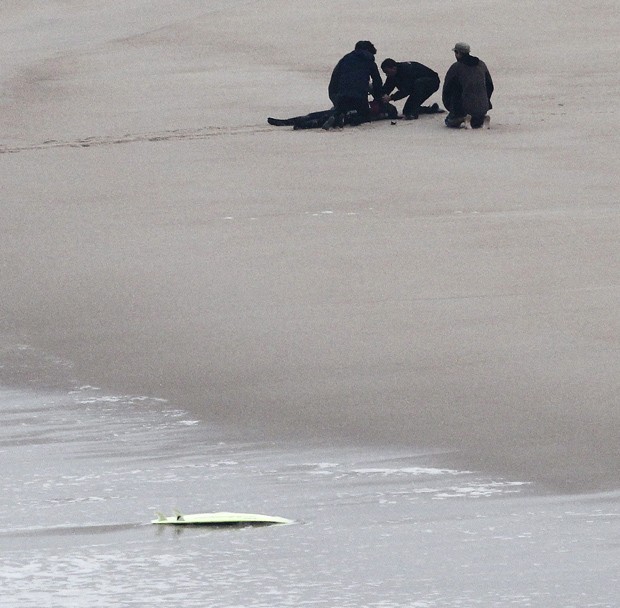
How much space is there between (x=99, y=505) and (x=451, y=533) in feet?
3.56

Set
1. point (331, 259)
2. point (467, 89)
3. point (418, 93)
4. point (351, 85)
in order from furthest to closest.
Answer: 1. point (418, 93)
2. point (351, 85)
3. point (467, 89)
4. point (331, 259)

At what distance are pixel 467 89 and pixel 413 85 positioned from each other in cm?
88

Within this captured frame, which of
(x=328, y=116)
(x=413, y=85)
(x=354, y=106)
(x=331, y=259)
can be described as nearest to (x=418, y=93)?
(x=413, y=85)

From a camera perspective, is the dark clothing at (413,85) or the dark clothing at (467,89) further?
the dark clothing at (413,85)

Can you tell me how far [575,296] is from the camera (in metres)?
6.82

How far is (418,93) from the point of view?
15.0 m

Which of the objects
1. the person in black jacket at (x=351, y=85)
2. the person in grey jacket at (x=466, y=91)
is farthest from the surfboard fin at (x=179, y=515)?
the person in black jacket at (x=351, y=85)

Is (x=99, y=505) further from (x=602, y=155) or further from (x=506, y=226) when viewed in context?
(x=602, y=155)

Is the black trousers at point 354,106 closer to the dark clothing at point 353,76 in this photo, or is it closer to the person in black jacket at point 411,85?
the dark clothing at point 353,76

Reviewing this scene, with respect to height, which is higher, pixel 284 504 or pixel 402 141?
pixel 402 141

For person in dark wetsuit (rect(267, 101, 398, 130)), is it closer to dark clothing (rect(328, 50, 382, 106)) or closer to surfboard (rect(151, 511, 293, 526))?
dark clothing (rect(328, 50, 382, 106))

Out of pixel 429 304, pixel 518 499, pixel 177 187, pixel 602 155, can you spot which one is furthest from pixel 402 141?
pixel 518 499

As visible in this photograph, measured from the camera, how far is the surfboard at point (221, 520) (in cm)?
411

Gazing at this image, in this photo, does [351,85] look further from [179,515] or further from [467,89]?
[179,515]
